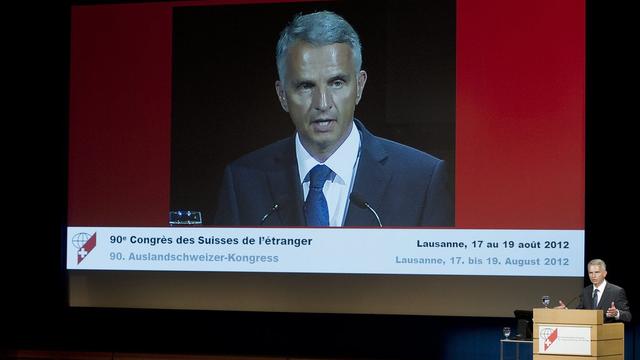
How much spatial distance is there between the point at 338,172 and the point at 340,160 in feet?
0.34

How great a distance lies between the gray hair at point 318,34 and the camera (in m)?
8.56

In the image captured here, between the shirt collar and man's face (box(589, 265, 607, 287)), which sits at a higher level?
the shirt collar

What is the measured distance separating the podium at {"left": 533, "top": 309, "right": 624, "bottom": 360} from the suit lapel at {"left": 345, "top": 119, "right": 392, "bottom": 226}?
6.82 ft

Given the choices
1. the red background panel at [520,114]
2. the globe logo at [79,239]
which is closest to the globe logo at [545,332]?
the red background panel at [520,114]

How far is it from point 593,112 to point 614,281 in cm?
136

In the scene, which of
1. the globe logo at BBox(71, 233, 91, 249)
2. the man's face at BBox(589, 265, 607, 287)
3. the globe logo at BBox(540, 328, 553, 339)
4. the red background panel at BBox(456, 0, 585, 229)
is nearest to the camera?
the globe logo at BBox(540, 328, 553, 339)

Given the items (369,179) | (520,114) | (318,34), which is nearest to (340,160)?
(369,179)

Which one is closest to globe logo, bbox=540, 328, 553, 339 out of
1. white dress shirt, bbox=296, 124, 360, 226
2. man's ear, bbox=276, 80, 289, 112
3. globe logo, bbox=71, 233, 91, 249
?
white dress shirt, bbox=296, 124, 360, 226

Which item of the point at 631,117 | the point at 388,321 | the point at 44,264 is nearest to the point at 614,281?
the point at 631,117

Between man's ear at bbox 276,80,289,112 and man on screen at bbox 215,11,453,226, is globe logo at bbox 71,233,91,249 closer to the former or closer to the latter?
man on screen at bbox 215,11,453,226

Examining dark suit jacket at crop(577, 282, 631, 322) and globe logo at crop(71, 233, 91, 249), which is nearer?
dark suit jacket at crop(577, 282, 631, 322)

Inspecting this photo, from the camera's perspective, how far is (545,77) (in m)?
8.20

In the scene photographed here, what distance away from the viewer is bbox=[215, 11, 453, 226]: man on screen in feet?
27.6

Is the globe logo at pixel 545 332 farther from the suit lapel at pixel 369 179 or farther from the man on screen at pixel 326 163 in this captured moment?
the suit lapel at pixel 369 179
